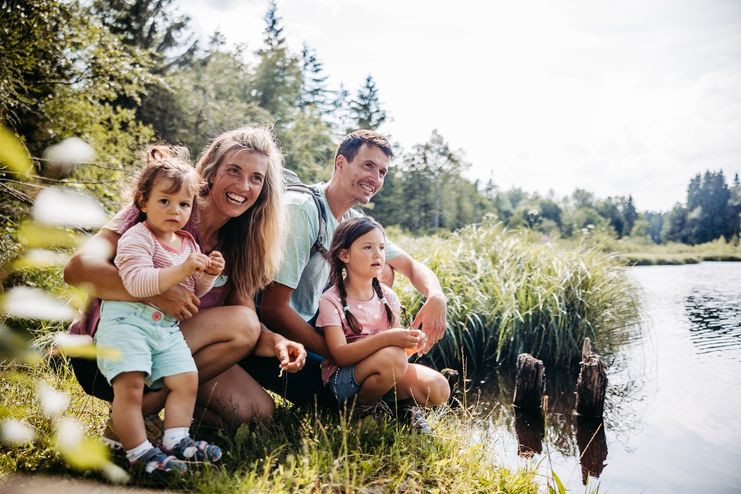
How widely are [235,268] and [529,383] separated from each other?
10.0 ft

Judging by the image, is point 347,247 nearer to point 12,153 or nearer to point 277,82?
point 12,153

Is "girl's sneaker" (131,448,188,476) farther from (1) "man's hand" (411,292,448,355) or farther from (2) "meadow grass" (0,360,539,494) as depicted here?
(1) "man's hand" (411,292,448,355)

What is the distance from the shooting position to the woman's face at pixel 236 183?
253 centimetres

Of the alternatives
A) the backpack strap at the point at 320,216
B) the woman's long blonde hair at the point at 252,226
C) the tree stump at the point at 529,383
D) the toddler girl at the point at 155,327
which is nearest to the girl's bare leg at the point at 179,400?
the toddler girl at the point at 155,327

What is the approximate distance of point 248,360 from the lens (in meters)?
3.00

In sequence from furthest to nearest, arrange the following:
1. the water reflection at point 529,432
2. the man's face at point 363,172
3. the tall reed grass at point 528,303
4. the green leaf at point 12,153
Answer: the tall reed grass at point 528,303
the water reflection at point 529,432
the man's face at point 363,172
the green leaf at point 12,153

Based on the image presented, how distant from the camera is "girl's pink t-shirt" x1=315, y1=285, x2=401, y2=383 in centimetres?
279

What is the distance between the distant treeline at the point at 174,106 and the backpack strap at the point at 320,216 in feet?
2.17

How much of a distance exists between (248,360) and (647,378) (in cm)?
469

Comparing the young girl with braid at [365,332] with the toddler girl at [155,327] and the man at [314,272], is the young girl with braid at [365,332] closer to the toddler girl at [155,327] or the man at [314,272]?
the man at [314,272]

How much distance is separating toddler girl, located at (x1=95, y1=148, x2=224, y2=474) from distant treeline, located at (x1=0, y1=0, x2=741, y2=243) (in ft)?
0.70

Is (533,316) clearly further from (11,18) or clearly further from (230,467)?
(11,18)

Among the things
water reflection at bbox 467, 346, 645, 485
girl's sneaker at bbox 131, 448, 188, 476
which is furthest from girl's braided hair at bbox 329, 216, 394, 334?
water reflection at bbox 467, 346, 645, 485

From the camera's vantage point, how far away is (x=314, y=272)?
3.10m
